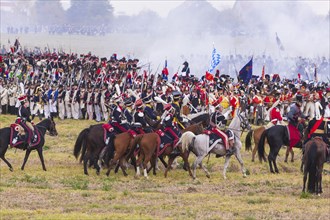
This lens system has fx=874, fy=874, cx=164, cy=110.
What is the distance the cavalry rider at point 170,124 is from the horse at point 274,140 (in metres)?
3.32

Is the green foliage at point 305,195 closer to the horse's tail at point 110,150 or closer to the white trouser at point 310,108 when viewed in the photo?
the horse's tail at point 110,150

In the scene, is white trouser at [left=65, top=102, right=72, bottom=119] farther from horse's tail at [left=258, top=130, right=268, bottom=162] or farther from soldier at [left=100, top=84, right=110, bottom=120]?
horse's tail at [left=258, top=130, right=268, bottom=162]

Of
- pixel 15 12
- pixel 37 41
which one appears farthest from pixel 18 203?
pixel 15 12

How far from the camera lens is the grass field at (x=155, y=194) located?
18.5m

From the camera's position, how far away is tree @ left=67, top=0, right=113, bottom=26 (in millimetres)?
152875

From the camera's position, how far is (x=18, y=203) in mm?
19547

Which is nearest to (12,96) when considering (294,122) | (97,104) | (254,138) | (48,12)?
(97,104)

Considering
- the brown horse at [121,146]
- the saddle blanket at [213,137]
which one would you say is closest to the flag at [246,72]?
the saddle blanket at [213,137]

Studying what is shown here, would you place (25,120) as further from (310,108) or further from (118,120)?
(310,108)

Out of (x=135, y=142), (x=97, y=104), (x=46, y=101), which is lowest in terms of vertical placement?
(x=135, y=142)

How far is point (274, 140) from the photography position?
26109 mm

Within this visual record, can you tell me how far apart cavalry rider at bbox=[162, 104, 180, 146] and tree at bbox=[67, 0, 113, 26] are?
127 m

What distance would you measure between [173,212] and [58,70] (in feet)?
88.2

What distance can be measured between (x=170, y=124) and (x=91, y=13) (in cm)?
13199
